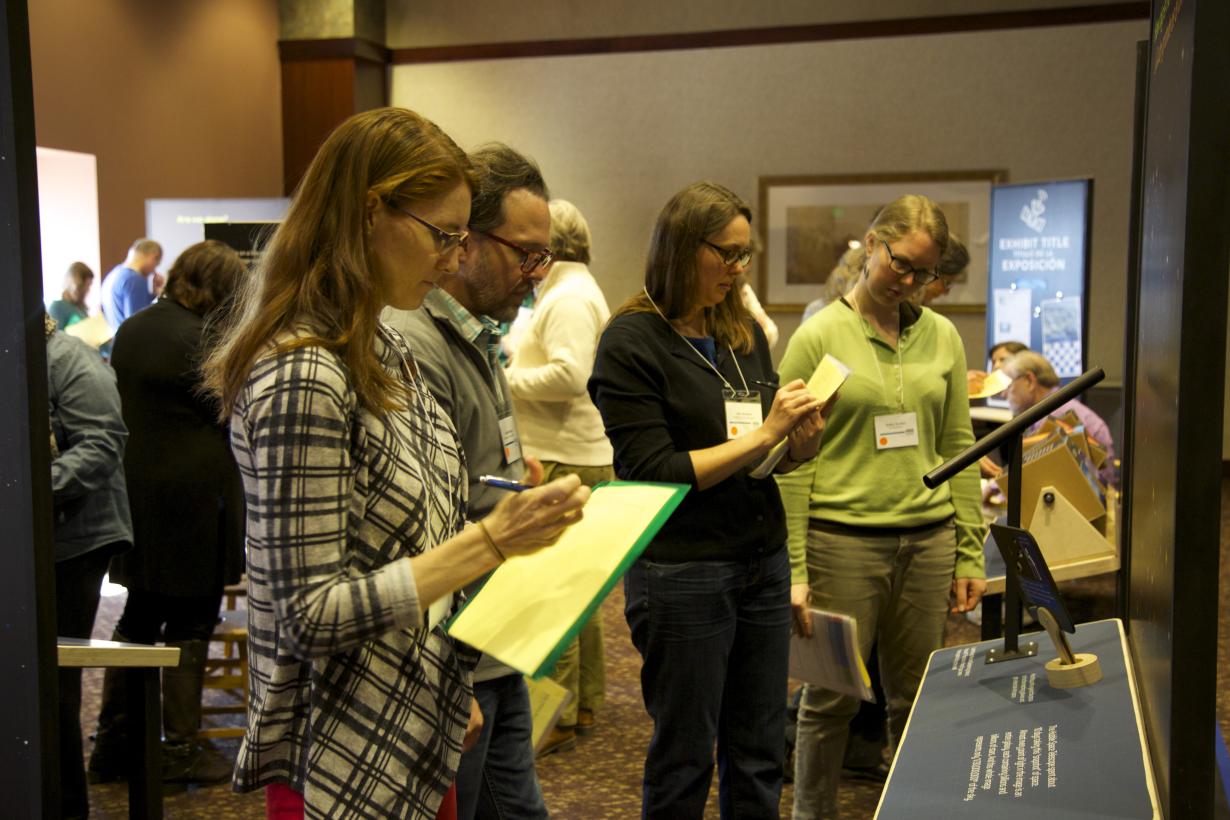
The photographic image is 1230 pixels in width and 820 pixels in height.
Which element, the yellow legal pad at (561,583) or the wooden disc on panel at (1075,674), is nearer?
the yellow legal pad at (561,583)

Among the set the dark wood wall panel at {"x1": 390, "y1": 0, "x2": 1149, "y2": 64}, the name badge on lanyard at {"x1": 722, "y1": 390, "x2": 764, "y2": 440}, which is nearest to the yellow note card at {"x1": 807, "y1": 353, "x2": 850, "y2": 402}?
the name badge on lanyard at {"x1": 722, "y1": 390, "x2": 764, "y2": 440}

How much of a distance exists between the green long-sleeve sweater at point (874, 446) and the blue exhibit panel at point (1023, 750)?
3.48 feet

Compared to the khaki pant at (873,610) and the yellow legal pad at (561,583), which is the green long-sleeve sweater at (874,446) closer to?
the khaki pant at (873,610)

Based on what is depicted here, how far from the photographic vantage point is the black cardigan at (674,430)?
2107mm

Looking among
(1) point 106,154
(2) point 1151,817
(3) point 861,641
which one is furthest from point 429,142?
(1) point 106,154

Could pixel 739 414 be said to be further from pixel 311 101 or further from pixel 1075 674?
pixel 311 101

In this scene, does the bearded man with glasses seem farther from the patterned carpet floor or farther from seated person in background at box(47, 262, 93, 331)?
seated person in background at box(47, 262, 93, 331)

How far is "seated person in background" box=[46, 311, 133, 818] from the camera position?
297 centimetres

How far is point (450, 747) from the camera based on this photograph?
A: 133 cm

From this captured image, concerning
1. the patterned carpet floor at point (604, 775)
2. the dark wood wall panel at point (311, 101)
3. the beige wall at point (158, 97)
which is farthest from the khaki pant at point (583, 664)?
the dark wood wall panel at point (311, 101)

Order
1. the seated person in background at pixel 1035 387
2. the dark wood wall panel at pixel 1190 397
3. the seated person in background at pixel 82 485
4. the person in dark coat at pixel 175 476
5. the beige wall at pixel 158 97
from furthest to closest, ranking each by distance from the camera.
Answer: the beige wall at pixel 158 97 < the seated person in background at pixel 1035 387 < the person in dark coat at pixel 175 476 < the seated person in background at pixel 82 485 < the dark wood wall panel at pixel 1190 397

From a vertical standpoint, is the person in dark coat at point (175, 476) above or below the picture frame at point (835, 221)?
below

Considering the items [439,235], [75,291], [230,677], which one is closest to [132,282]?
[75,291]

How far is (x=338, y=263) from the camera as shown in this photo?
1.25 m
